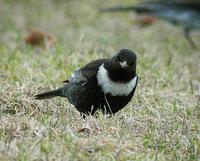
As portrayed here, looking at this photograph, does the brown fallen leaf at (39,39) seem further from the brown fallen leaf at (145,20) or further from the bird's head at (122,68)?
the bird's head at (122,68)

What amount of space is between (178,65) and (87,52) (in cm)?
113

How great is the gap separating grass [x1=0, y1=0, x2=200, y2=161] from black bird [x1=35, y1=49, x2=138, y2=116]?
0.45 ft

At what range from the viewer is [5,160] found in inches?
165

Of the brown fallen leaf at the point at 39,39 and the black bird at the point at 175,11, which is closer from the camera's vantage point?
the brown fallen leaf at the point at 39,39

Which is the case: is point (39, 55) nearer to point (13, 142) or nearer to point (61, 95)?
point (61, 95)

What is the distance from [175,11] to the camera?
37.6ft

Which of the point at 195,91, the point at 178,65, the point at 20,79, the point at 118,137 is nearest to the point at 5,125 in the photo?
the point at 118,137

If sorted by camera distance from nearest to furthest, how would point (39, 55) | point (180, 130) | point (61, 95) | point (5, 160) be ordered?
1. point (5, 160)
2. point (180, 130)
3. point (61, 95)
4. point (39, 55)

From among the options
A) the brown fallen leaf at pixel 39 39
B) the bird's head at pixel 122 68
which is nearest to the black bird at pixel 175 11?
the brown fallen leaf at pixel 39 39

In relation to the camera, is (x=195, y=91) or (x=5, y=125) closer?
(x=5, y=125)

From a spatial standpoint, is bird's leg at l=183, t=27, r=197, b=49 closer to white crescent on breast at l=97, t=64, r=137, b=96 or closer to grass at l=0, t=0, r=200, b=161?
grass at l=0, t=0, r=200, b=161

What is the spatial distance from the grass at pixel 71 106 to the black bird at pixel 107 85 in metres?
0.14

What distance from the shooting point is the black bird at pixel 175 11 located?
439 inches

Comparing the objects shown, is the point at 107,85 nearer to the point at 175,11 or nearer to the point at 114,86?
the point at 114,86
